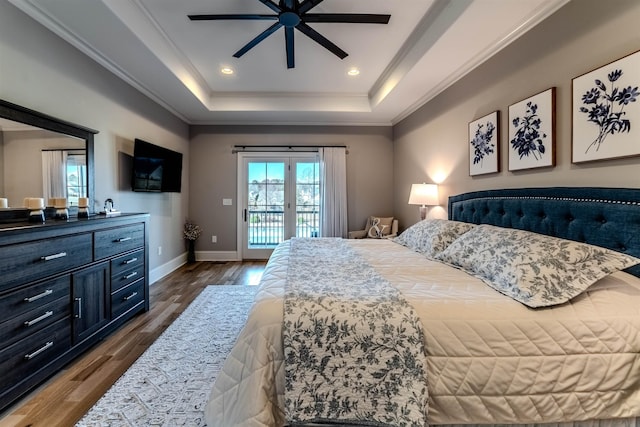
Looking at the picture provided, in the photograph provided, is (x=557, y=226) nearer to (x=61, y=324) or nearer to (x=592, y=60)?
(x=592, y=60)

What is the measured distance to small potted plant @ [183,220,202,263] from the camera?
5129 mm

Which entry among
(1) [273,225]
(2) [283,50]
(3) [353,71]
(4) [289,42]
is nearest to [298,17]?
(4) [289,42]

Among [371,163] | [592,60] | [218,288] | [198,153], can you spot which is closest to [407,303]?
[592,60]

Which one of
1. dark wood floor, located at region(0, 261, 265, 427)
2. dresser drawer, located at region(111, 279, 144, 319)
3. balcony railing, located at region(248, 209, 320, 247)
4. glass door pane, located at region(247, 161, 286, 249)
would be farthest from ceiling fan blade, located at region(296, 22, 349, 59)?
balcony railing, located at region(248, 209, 320, 247)

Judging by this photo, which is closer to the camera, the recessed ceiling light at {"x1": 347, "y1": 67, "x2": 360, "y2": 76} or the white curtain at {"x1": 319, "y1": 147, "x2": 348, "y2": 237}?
the recessed ceiling light at {"x1": 347, "y1": 67, "x2": 360, "y2": 76}

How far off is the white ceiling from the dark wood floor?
257 cm

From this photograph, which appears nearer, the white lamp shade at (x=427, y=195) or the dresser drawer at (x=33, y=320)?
the dresser drawer at (x=33, y=320)

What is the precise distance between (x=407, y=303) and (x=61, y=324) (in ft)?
7.33

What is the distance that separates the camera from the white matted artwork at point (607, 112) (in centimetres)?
154

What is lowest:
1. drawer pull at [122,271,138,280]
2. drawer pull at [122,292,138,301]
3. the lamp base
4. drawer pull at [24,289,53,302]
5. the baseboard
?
the baseboard

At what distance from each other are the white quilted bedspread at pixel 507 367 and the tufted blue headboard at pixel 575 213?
51cm

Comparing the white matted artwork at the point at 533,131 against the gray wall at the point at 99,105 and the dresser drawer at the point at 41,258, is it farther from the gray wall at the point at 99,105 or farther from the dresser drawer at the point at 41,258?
the gray wall at the point at 99,105

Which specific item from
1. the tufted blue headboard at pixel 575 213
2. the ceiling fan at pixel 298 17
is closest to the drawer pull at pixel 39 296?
the ceiling fan at pixel 298 17

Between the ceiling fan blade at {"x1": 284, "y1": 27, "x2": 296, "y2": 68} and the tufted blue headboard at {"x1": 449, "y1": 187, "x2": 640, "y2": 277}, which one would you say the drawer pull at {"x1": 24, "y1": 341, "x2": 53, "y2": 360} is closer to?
the ceiling fan blade at {"x1": 284, "y1": 27, "x2": 296, "y2": 68}
